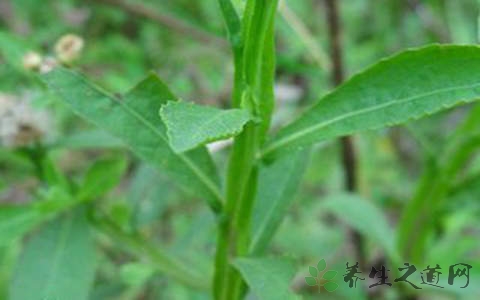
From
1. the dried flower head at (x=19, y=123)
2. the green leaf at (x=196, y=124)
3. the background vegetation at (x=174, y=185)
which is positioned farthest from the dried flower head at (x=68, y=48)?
the green leaf at (x=196, y=124)

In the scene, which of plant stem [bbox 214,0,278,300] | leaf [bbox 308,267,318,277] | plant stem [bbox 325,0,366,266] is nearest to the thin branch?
plant stem [bbox 325,0,366,266]

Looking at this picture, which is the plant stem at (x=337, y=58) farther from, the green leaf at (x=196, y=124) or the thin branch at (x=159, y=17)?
the green leaf at (x=196, y=124)

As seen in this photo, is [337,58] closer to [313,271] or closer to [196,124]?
[313,271]

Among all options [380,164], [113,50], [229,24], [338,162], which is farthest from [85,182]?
[380,164]

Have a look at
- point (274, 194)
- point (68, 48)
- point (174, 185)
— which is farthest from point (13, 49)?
point (274, 194)

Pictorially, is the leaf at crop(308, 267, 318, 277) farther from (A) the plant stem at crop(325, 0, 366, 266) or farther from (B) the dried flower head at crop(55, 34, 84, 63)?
(B) the dried flower head at crop(55, 34, 84, 63)
